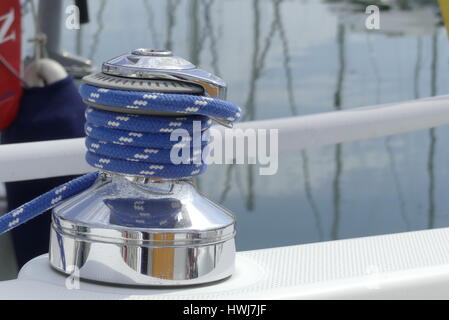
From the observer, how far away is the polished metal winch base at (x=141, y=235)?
0.72 meters

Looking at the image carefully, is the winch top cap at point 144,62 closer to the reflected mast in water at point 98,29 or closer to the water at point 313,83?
the water at point 313,83

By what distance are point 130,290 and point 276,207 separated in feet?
12.4

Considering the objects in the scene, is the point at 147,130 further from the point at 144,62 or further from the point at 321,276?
the point at 321,276

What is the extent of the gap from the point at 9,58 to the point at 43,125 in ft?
1.06

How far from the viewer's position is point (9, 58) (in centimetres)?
261

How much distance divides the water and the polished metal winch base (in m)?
3.26

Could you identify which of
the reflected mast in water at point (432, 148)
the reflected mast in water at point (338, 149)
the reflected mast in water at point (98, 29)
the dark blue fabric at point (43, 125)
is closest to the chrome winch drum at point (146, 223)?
the dark blue fabric at point (43, 125)

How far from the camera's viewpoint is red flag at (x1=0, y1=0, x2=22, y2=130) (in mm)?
2443

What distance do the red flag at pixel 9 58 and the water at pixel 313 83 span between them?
1680mm

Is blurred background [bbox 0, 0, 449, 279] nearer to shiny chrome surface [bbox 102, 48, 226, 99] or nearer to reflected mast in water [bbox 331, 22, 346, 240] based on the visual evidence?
reflected mast in water [bbox 331, 22, 346, 240]
